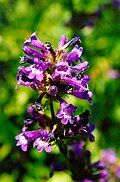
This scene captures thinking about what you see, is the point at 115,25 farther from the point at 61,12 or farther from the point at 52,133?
the point at 52,133

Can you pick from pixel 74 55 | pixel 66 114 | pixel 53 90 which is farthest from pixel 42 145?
pixel 74 55

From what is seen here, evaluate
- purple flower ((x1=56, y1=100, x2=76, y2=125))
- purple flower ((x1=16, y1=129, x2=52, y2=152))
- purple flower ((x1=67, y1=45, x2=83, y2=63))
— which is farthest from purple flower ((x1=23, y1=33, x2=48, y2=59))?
purple flower ((x1=16, y1=129, x2=52, y2=152))

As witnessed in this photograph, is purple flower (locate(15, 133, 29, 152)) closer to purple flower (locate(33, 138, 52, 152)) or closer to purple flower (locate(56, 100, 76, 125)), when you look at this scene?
purple flower (locate(33, 138, 52, 152))

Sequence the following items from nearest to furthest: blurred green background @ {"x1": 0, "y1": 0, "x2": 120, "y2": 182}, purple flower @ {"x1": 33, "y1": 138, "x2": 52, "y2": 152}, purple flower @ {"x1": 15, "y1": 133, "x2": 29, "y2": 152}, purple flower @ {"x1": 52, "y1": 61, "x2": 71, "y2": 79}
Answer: purple flower @ {"x1": 52, "y1": 61, "x2": 71, "y2": 79}, purple flower @ {"x1": 33, "y1": 138, "x2": 52, "y2": 152}, purple flower @ {"x1": 15, "y1": 133, "x2": 29, "y2": 152}, blurred green background @ {"x1": 0, "y1": 0, "x2": 120, "y2": 182}

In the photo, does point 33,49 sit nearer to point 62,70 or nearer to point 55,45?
point 62,70

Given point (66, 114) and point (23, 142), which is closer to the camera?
point (66, 114)

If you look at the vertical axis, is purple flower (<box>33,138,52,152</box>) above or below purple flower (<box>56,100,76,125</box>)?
below
